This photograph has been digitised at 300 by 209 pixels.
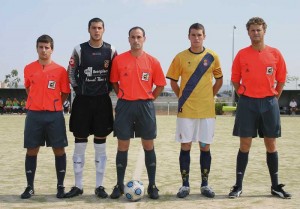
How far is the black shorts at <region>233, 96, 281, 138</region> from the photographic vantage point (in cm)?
578

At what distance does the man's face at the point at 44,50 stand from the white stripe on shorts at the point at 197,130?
2.09 m

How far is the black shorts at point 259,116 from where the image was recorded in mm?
5781

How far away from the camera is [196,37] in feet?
19.2

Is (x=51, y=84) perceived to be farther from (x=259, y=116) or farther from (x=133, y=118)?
(x=259, y=116)

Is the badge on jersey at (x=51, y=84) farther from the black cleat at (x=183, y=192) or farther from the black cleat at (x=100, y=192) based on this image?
the black cleat at (x=183, y=192)

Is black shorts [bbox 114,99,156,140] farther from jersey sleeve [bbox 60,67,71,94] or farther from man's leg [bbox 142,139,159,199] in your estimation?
jersey sleeve [bbox 60,67,71,94]

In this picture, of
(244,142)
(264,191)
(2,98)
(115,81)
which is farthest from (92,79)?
(2,98)

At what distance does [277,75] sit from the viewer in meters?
5.94

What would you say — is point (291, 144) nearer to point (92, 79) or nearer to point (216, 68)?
point (216, 68)

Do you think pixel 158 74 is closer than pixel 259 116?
No

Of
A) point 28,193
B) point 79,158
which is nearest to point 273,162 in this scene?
point 79,158

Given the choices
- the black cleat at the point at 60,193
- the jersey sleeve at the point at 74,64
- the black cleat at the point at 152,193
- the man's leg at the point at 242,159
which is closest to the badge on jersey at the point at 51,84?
the jersey sleeve at the point at 74,64

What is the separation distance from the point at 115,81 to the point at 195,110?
1.20m

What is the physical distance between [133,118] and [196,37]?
1439 mm
